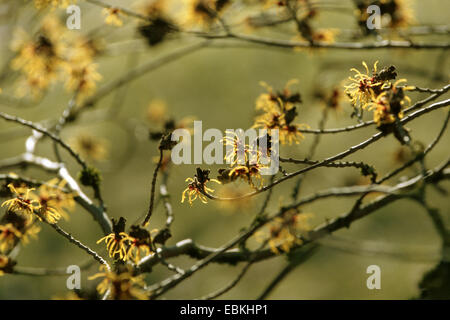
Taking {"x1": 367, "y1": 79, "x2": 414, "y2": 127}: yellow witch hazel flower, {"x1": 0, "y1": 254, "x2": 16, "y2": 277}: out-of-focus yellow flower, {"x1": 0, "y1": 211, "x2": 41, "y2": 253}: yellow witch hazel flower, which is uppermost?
{"x1": 367, "y1": 79, "x2": 414, "y2": 127}: yellow witch hazel flower

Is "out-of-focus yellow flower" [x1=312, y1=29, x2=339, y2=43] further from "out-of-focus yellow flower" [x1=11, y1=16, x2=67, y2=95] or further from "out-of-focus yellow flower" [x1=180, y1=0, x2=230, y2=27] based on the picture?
"out-of-focus yellow flower" [x1=11, y1=16, x2=67, y2=95]

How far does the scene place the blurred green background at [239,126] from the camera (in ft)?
5.93

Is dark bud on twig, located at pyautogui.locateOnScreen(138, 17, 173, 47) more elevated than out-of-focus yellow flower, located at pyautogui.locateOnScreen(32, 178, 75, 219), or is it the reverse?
dark bud on twig, located at pyautogui.locateOnScreen(138, 17, 173, 47)

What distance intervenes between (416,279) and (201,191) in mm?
919

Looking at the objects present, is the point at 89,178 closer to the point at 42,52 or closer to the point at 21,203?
the point at 21,203

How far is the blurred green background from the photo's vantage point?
181 centimetres

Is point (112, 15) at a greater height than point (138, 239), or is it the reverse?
point (112, 15)

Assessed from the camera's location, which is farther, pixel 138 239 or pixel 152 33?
pixel 152 33

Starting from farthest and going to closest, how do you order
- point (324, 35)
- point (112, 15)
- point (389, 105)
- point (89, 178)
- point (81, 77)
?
1. point (81, 77)
2. point (324, 35)
3. point (112, 15)
4. point (89, 178)
5. point (389, 105)

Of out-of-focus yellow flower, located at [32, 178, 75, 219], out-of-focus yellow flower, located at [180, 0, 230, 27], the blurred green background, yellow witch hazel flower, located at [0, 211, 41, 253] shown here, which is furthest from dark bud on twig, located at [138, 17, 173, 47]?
yellow witch hazel flower, located at [0, 211, 41, 253]

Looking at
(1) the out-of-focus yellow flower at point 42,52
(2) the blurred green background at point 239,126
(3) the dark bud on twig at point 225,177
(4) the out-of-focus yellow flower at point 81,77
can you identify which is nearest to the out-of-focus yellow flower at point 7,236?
(2) the blurred green background at point 239,126

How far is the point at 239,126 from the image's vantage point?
8.96ft

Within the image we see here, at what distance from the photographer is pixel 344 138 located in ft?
7.98

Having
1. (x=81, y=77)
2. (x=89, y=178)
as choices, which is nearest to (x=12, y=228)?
(x=89, y=178)
